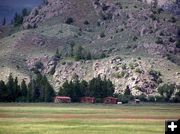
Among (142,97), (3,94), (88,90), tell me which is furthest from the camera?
(142,97)

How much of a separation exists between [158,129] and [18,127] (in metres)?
12.7

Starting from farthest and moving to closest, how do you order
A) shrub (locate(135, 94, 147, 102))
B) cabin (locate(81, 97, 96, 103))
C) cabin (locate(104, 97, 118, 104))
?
shrub (locate(135, 94, 147, 102)) → cabin (locate(81, 97, 96, 103)) → cabin (locate(104, 97, 118, 104))

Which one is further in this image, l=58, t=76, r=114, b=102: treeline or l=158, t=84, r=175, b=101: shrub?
l=158, t=84, r=175, b=101: shrub

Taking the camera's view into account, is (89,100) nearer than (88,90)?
Yes

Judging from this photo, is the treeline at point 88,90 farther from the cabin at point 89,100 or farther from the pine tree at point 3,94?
the pine tree at point 3,94

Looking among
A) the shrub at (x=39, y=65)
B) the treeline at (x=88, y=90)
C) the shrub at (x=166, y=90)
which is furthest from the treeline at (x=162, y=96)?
the shrub at (x=39, y=65)

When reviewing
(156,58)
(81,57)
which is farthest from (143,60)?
(81,57)

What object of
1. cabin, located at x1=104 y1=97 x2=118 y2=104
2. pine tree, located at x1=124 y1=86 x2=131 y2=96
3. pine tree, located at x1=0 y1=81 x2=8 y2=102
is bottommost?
cabin, located at x1=104 y1=97 x2=118 y2=104

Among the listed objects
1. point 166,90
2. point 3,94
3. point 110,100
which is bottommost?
point 110,100

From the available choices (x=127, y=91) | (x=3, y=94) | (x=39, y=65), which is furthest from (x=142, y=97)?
(x=39, y=65)

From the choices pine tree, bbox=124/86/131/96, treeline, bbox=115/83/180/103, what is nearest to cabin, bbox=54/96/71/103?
treeline, bbox=115/83/180/103

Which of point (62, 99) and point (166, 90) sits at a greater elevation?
A: point (166, 90)

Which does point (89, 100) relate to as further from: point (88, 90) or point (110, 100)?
point (88, 90)

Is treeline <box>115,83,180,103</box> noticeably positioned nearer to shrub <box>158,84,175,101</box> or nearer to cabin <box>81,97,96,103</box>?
shrub <box>158,84,175,101</box>
